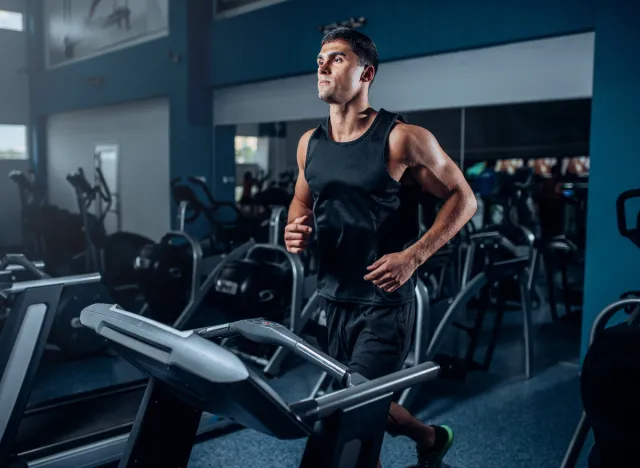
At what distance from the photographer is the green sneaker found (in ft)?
6.42

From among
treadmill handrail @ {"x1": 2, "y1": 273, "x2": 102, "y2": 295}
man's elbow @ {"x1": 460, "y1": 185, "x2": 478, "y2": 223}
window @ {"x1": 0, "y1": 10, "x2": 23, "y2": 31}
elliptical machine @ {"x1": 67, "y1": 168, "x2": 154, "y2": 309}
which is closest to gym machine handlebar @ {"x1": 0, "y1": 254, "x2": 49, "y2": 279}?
treadmill handrail @ {"x1": 2, "y1": 273, "x2": 102, "y2": 295}

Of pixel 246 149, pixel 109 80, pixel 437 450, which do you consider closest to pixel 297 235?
pixel 437 450

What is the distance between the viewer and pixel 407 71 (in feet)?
15.2

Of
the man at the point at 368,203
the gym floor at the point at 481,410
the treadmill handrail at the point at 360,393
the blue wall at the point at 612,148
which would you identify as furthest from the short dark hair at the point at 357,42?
the blue wall at the point at 612,148

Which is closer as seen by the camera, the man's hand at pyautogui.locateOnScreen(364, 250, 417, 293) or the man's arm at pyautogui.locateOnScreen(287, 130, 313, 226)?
the man's hand at pyautogui.locateOnScreen(364, 250, 417, 293)

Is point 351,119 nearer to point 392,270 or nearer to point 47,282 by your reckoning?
point 392,270

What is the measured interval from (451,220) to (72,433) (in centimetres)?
172

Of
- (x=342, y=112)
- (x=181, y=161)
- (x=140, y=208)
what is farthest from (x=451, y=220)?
(x=140, y=208)

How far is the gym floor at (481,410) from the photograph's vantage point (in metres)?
2.38

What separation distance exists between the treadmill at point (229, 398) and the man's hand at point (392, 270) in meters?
0.30

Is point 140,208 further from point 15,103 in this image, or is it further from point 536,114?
point 536,114

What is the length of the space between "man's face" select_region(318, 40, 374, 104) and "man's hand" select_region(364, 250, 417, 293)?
45 cm

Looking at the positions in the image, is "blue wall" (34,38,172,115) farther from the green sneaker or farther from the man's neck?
the green sneaker

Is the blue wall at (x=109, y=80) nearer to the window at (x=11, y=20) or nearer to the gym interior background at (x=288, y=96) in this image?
the gym interior background at (x=288, y=96)
